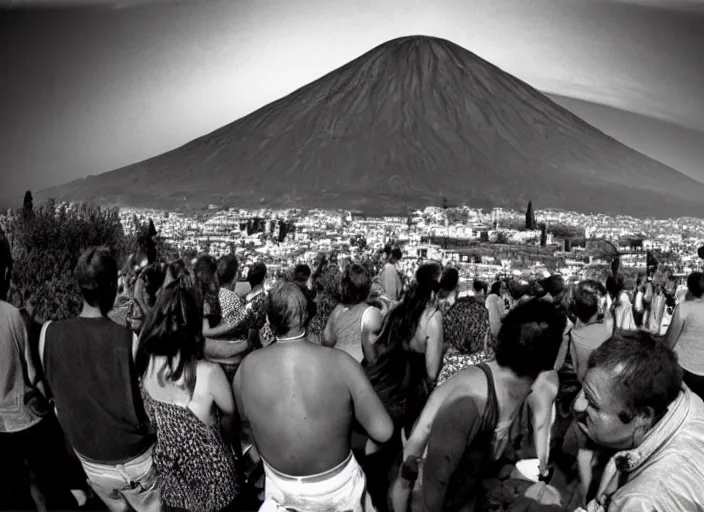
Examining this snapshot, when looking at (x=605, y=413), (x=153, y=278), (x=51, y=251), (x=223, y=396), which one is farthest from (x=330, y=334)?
(x=51, y=251)

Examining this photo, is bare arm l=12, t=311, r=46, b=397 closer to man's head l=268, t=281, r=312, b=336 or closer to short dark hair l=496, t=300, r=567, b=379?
man's head l=268, t=281, r=312, b=336

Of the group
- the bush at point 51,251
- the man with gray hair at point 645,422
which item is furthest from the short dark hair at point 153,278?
the bush at point 51,251

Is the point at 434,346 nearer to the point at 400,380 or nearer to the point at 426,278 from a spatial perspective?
the point at 400,380

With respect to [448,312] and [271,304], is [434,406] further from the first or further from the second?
[448,312]

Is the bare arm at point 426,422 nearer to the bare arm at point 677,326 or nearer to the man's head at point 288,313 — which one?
the man's head at point 288,313

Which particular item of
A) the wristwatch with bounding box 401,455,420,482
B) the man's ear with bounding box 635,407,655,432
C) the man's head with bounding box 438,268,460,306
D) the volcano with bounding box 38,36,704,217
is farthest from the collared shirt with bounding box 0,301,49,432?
the volcano with bounding box 38,36,704,217

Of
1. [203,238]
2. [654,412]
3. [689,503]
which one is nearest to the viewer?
[689,503]

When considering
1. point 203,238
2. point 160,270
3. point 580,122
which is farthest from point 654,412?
point 580,122
